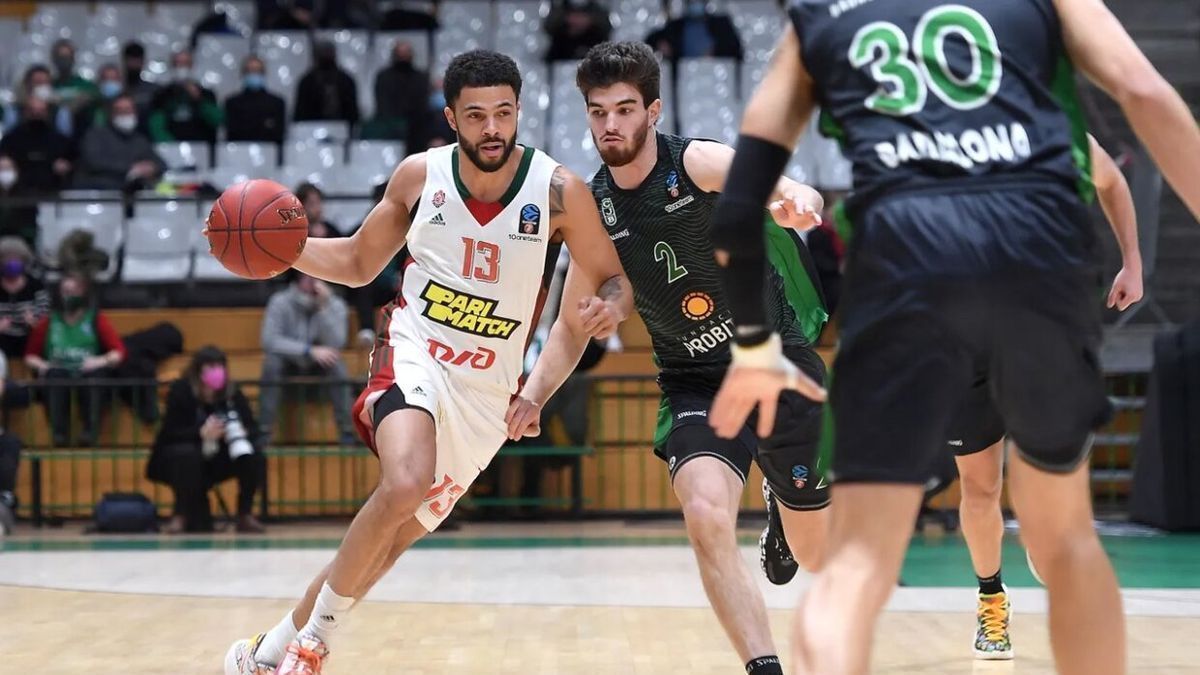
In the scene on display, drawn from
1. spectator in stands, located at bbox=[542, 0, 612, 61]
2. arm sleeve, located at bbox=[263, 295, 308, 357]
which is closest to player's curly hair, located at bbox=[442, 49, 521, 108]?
arm sleeve, located at bbox=[263, 295, 308, 357]

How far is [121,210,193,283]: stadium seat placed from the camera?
13641 millimetres

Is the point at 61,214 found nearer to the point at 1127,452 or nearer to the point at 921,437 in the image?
the point at 1127,452

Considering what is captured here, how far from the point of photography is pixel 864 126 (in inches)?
121

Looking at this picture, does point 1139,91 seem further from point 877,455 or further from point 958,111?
point 877,455

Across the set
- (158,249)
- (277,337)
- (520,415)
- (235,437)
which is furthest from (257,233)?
(158,249)

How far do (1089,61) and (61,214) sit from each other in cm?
1259

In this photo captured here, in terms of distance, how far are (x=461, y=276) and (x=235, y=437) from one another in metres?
6.83

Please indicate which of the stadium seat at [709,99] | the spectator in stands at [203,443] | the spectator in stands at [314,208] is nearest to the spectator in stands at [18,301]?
the spectator in stands at [203,443]

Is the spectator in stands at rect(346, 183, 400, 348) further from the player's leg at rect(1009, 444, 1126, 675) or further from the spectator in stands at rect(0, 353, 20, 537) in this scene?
the player's leg at rect(1009, 444, 1126, 675)

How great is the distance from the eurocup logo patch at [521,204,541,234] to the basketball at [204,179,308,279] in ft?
2.46

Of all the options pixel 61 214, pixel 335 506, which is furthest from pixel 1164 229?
pixel 61 214

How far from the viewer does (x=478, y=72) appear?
5.29 metres

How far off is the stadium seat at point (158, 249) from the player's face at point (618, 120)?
9005 mm

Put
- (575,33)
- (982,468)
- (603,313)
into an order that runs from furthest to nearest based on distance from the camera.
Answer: (575,33) → (982,468) → (603,313)
